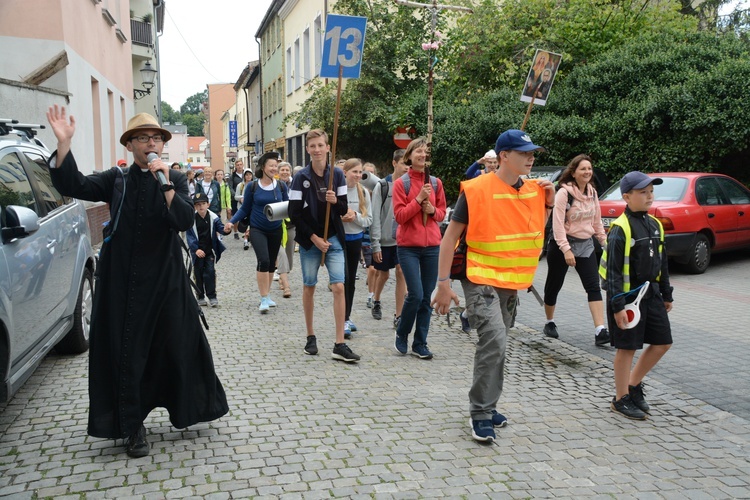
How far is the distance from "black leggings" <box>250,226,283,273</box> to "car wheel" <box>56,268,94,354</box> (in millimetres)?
2390

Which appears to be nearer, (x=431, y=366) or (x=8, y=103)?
(x=431, y=366)

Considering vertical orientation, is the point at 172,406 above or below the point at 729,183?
below

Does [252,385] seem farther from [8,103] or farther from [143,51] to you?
[143,51]

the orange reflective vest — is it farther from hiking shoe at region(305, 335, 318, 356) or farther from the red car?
the red car

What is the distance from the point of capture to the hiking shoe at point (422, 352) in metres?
6.51

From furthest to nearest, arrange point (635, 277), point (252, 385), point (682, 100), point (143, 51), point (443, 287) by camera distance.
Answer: point (143, 51), point (682, 100), point (252, 385), point (635, 277), point (443, 287)

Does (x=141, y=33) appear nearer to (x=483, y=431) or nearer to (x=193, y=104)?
(x=483, y=431)

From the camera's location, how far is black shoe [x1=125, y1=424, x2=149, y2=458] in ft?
13.7

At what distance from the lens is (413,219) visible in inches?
257

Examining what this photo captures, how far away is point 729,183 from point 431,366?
29.0 ft

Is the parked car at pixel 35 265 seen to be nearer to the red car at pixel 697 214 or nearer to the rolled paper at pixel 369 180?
the rolled paper at pixel 369 180

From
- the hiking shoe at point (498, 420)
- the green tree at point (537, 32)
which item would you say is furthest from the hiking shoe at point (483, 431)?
the green tree at point (537, 32)

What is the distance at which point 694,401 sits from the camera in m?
5.32

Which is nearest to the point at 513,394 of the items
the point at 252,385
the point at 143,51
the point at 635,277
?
the point at 635,277
